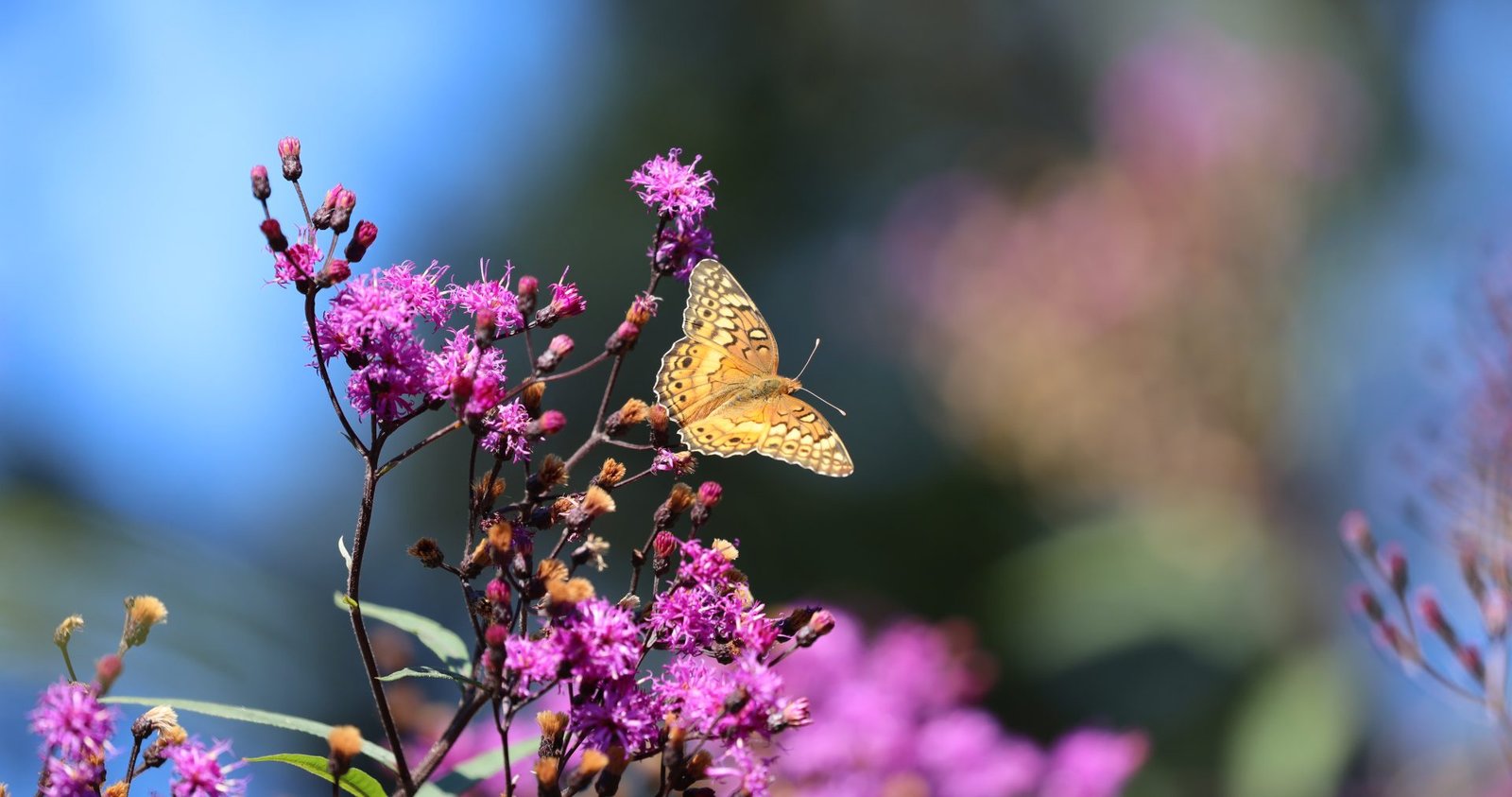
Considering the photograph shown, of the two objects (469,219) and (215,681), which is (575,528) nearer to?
(215,681)

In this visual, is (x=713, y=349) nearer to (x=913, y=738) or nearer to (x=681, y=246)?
(x=913, y=738)

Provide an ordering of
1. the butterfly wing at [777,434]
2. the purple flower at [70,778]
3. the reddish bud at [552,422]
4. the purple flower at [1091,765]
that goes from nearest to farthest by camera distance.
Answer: the purple flower at [70,778] < the reddish bud at [552,422] < the butterfly wing at [777,434] < the purple flower at [1091,765]

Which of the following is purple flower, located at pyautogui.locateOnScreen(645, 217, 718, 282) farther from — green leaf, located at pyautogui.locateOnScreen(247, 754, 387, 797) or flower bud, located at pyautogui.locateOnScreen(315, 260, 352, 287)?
green leaf, located at pyautogui.locateOnScreen(247, 754, 387, 797)

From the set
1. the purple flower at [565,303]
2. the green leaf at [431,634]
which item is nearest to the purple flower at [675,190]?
the purple flower at [565,303]

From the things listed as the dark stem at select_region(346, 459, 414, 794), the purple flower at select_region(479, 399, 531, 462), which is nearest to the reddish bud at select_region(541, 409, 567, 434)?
the purple flower at select_region(479, 399, 531, 462)

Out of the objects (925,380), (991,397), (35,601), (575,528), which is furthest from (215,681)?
(925,380)

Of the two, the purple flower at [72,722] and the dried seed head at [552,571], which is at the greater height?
the dried seed head at [552,571]

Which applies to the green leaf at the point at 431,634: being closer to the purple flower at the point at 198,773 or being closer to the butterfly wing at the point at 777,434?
the purple flower at the point at 198,773
